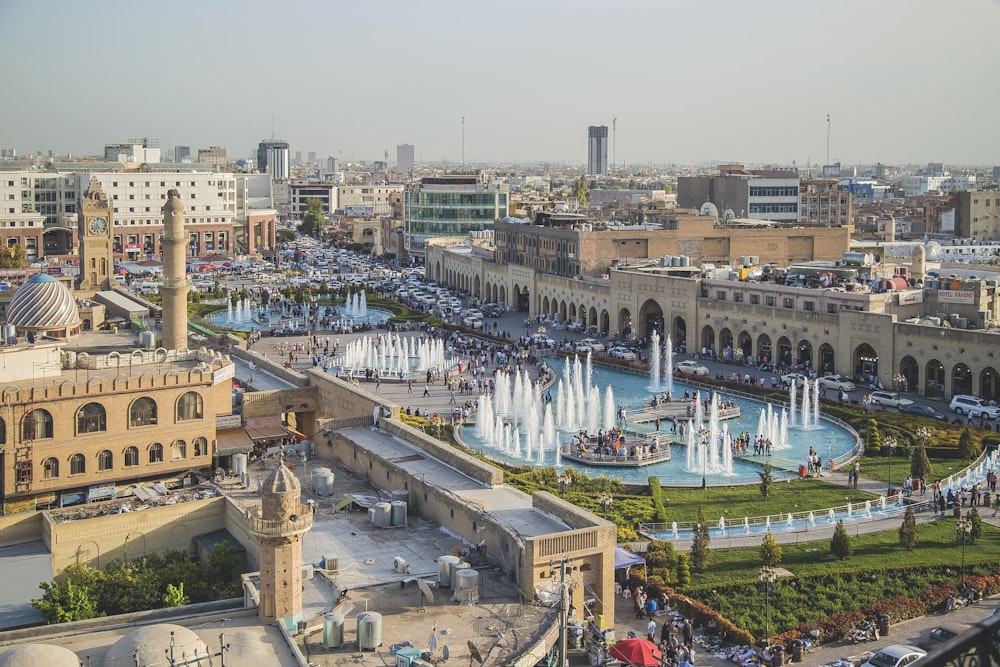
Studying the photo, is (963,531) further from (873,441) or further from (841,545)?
(873,441)

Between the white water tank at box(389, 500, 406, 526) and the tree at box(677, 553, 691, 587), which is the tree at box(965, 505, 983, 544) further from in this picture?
the white water tank at box(389, 500, 406, 526)

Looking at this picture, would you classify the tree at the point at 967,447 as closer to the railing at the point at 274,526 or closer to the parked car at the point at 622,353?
the parked car at the point at 622,353

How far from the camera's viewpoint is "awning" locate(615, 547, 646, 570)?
2264 centimetres

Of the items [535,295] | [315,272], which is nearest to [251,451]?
[535,295]

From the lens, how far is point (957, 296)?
4531cm

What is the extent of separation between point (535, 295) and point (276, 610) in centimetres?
5057

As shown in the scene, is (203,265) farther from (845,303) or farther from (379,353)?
(845,303)

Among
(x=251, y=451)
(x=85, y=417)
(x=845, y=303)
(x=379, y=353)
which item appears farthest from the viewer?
(x=379, y=353)

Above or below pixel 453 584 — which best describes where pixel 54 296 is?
above

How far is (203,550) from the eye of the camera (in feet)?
75.4

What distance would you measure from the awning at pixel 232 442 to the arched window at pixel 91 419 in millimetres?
3212

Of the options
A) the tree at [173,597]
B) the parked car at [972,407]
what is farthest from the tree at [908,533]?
the tree at [173,597]

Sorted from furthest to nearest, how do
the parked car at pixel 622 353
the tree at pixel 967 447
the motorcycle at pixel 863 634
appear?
the parked car at pixel 622 353, the tree at pixel 967 447, the motorcycle at pixel 863 634

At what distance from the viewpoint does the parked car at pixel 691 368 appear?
47625mm
